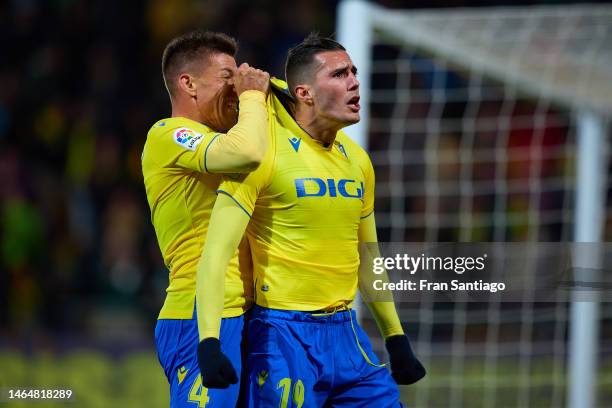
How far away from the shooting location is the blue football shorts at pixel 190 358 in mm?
3346

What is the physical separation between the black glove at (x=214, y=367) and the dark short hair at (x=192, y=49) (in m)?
1.02

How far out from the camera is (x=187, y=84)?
144 inches

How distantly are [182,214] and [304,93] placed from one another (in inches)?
24.2

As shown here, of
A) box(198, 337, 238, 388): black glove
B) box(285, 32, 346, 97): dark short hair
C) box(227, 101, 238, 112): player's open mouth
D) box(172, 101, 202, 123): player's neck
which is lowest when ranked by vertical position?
box(198, 337, 238, 388): black glove

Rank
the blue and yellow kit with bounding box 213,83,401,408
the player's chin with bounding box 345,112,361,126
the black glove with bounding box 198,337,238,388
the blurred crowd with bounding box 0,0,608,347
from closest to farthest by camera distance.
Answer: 1. the black glove with bounding box 198,337,238,388
2. the blue and yellow kit with bounding box 213,83,401,408
3. the player's chin with bounding box 345,112,361,126
4. the blurred crowd with bounding box 0,0,608,347

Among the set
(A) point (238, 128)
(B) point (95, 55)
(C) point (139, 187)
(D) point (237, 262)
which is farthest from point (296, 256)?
A: (B) point (95, 55)

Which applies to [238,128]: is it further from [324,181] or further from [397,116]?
[397,116]

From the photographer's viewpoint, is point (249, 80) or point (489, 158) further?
point (489, 158)

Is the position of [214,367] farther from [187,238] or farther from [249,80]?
[249,80]

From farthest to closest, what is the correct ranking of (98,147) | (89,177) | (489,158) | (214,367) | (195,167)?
(98,147) → (89,177) → (489,158) → (195,167) → (214,367)

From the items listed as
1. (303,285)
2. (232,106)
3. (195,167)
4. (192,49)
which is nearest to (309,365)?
(303,285)

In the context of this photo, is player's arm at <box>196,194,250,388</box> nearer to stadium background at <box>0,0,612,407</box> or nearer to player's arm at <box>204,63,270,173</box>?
player's arm at <box>204,63,270,173</box>

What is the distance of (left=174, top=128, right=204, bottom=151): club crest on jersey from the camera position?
340 centimetres

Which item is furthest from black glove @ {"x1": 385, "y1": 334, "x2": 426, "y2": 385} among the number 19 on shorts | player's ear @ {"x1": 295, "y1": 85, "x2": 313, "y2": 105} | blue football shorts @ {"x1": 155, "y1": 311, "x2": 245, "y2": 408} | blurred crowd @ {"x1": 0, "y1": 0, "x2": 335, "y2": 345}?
blurred crowd @ {"x1": 0, "y1": 0, "x2": 335, "y2": 345}
